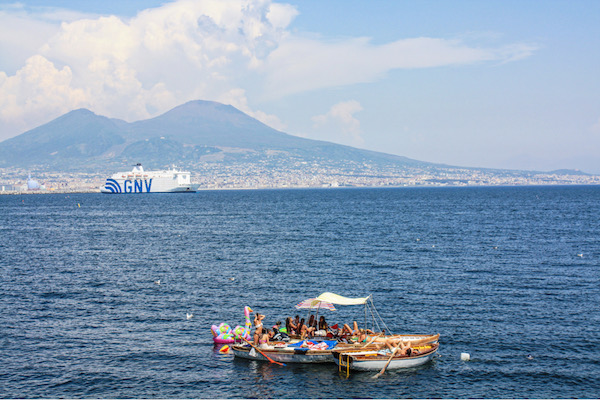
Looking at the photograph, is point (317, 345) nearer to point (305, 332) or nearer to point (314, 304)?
point (305, 332)

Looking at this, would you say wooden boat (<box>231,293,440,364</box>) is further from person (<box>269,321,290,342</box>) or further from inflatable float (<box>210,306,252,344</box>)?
inflatable float (<box>210,306,252,344</box>)

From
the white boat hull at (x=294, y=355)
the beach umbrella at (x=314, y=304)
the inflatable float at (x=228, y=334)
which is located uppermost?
the beach umbrella at (x=314, y=304)

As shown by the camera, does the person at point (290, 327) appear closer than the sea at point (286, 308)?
No

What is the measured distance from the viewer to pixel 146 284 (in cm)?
4372

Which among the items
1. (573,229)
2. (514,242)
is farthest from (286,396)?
(573,229)

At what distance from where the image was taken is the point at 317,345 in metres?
27.3

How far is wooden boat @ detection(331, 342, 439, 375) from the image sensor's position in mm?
25781

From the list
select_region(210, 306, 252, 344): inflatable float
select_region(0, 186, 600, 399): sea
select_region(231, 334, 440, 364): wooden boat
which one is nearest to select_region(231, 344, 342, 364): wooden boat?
select_region(231, 334, 440, 364): wooden boat

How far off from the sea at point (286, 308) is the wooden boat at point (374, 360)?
16.6 inches

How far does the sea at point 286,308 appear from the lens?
2414 centimetres

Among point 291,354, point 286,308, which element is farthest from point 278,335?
point 286,308

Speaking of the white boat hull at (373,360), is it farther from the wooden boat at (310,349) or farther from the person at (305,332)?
the person at (305,332)

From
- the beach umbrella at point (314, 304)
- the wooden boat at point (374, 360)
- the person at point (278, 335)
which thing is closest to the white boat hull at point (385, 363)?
the wooden boat at point (374, 360)

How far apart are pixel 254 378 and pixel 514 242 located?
49841mm
